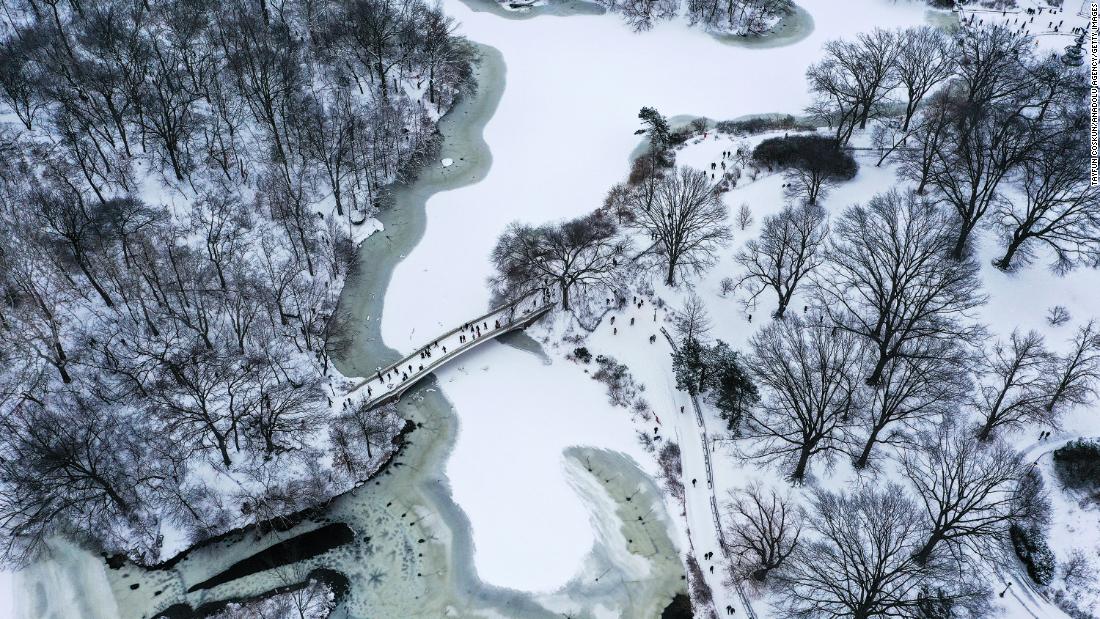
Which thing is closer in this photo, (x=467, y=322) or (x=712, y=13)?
(x=467, y=322)

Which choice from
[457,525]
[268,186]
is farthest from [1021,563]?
[268,186]

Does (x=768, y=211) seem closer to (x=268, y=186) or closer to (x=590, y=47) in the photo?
(x=590, y=47)

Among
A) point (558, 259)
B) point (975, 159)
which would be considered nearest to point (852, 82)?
point (975, 159)

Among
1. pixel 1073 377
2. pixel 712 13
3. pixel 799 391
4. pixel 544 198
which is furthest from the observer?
pixel 712 13

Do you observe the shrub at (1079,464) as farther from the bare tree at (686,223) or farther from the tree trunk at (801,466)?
the bare tree at (686,223)

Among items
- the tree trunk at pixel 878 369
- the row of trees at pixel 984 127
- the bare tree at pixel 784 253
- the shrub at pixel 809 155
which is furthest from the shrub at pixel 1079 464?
the shrub at pixel 809 155

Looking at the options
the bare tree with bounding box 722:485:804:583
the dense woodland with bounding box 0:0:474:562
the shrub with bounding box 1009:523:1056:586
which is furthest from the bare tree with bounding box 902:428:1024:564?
the dense woodland with bounding box 0:0:474:562

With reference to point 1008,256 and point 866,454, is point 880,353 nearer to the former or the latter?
point 866,454
